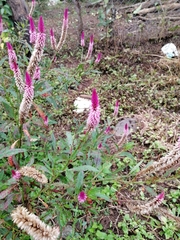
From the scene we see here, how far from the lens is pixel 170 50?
405cm

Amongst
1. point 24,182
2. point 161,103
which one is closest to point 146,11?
point 161,103

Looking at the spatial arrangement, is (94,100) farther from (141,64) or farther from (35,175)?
(141,64)

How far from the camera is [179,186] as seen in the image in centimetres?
224

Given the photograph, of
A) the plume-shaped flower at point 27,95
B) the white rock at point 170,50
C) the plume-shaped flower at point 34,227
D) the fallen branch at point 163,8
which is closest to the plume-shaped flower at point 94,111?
the plume-shaped flower at point 27,95

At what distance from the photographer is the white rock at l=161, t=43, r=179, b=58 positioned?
4.01 metres

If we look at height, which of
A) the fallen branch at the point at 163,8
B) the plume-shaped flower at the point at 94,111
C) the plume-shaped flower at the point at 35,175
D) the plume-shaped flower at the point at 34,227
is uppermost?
the fallen branch at the point at 163,8

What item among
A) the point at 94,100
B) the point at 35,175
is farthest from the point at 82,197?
the point at 94,100

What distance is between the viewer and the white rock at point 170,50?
13.2 feet

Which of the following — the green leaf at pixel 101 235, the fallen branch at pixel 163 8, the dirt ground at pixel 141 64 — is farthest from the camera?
the fallen branch at pixel 163 8

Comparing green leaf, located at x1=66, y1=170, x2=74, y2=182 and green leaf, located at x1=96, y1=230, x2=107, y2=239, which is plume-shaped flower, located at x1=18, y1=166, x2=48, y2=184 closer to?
green leaf, located at x1=66, y1=170, x2=74, y2=182

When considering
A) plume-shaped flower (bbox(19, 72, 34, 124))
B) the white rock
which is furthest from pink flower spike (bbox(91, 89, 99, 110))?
the white rock

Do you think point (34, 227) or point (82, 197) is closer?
point (34, 227)

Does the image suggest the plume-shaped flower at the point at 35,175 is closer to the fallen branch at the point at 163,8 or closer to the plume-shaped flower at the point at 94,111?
the plume-shaped flower at the point at 94,111

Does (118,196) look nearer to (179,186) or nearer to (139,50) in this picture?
(179,186)
